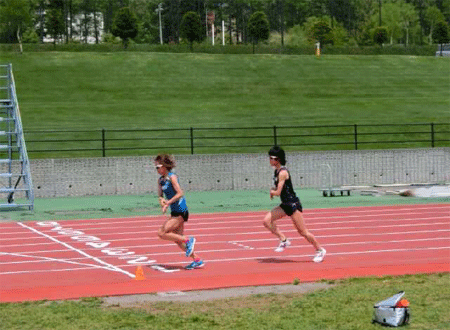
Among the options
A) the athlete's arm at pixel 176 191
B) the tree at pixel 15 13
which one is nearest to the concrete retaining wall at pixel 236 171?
the athlete's arm at pixel 176 191

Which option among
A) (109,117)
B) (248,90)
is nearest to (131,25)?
(248,90)

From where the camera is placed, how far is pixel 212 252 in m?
17.5

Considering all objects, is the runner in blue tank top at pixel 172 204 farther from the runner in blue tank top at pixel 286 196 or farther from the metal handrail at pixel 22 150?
the metal handrail at pixel 22 150

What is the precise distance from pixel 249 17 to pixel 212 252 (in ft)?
360

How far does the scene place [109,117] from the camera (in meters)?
47.2

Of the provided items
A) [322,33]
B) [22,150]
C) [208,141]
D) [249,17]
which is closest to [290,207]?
[22,150]

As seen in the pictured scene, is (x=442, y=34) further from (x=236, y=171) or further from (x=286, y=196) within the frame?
(x=286, y=196)

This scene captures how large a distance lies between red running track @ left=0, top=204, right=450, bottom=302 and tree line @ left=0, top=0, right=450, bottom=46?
7606cm

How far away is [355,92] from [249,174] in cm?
2683

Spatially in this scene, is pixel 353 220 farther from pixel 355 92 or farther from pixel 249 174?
pixel 355 92

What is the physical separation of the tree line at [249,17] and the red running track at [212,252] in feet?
250

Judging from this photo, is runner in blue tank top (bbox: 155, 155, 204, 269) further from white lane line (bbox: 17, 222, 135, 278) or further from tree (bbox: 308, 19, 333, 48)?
tree (bbox: 308, 19, 333, 48)

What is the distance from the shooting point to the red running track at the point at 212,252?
13883 millimetres

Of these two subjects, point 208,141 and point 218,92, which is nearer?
point 208,141
